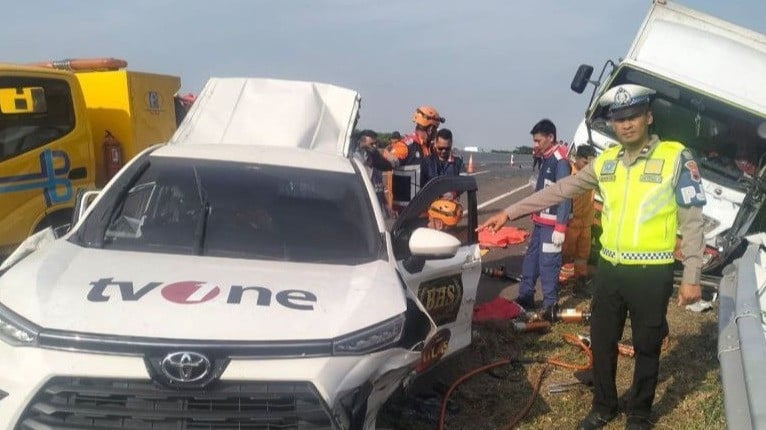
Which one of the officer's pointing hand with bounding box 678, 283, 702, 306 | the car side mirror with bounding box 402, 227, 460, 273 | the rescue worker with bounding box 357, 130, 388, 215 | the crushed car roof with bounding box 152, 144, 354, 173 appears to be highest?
the crushed car roof with bounding box 152, 144, 354, 173

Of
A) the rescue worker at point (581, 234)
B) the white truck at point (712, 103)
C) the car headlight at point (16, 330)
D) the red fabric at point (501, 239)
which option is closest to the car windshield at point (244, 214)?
the car headlight at point (16, 330)

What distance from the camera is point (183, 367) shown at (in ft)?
10.2

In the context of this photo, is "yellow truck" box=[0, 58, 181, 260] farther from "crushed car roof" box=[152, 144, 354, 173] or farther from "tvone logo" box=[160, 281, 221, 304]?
"tvone logo" box=[160, 281, 221, 304]

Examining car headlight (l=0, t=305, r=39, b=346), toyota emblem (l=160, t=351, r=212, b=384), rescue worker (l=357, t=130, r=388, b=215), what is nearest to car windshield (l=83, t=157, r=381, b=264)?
car headlight (l=0, t=305, r=39, b=346)

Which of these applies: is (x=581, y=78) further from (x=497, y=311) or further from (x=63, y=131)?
(x=63, y=131)

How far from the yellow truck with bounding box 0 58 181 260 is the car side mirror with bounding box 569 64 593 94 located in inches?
193

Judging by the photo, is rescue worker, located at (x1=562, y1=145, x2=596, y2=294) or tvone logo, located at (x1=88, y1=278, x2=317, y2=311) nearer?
tvone logo, located at (x1=88, y1=278, x2=317, y2=311)

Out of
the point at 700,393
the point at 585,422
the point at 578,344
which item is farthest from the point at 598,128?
the point at 585,422

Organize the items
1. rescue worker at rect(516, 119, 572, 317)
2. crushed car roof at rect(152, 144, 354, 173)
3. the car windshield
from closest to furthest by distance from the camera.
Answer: the car windshield → crushed car roof at rect(152, 144, 354, 173) → rescue worker at rect(516, 119, 572, 317)

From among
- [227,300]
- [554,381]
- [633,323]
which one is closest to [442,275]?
[633,323]

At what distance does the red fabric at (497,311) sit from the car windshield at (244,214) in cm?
262

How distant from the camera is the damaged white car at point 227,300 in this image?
3.11 m

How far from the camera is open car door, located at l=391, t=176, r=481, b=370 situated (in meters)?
4.60

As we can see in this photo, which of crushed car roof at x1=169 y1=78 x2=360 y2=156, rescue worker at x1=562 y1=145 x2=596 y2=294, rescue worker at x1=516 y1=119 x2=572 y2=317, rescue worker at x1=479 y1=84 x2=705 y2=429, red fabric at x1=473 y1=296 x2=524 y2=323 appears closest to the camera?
rescue worker at x1=479 y1=84 x2=705 y2=429
